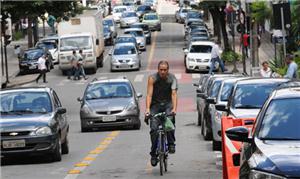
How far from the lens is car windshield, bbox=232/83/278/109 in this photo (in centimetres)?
1950

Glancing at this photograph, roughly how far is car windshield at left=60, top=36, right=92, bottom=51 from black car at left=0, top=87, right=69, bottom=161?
117 feet

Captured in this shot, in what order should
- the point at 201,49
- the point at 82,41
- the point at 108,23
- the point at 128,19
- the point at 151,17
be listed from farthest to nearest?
the point at 128,19, the point at 151,17, the point at 108,23, the point at 82,41, the point at 201,49

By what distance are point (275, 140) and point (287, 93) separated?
103 cm

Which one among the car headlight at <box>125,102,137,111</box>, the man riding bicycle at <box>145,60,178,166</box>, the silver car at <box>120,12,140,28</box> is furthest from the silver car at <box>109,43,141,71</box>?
the man riding bicycle at <box>145,60,178,166</box>

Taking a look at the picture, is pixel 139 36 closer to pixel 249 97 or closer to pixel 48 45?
pixel 48 45

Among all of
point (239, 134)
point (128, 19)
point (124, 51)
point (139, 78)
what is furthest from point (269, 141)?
point (128, 19)

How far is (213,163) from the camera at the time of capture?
61.7ft

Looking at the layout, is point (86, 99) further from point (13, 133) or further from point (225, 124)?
point (225, 124)

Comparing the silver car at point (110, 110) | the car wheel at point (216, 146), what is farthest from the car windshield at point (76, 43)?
the car wheel at point (216, 146)

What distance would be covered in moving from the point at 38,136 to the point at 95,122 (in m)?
9.13

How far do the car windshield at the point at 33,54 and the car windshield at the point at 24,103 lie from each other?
40.2 meters

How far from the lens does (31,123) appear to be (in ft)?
64.5

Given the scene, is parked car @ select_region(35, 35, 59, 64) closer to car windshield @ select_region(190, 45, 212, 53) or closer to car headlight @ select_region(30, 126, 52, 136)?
car windshield @ select_region(190, 45, 212, 53)

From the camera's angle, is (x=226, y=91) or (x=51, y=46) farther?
(x=51, y=46)
